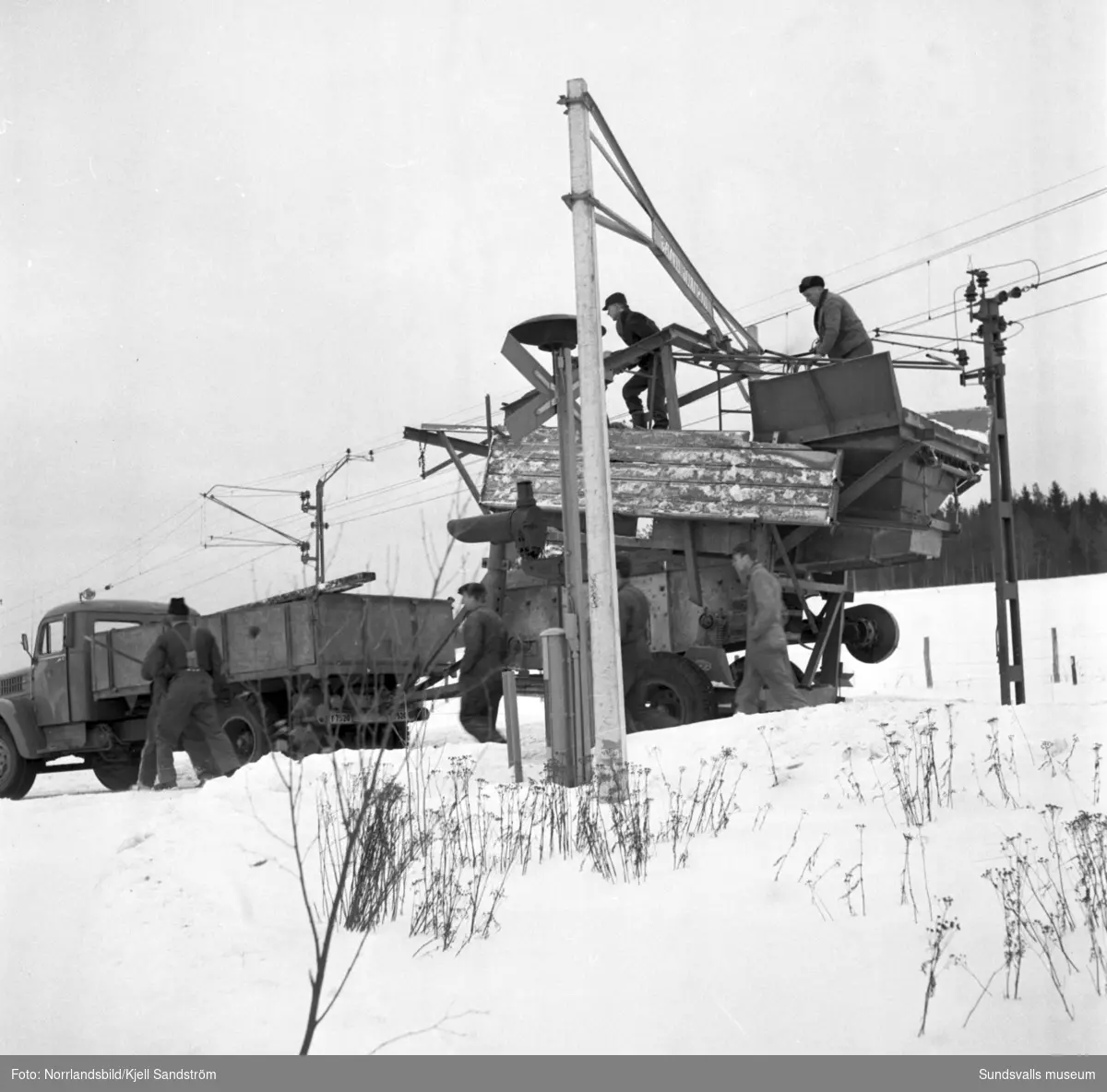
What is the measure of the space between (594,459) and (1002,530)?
24.5 ft

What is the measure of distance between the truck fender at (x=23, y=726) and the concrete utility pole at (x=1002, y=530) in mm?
11018

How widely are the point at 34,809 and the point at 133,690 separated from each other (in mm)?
4217

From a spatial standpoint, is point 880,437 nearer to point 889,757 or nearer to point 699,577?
point 699,577

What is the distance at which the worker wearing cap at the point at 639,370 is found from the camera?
11570mm

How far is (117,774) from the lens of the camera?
14570 millimetres

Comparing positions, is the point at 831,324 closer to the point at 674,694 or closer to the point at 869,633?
the point at 869,633

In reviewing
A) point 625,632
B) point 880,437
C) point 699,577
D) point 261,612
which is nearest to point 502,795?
point 625,632

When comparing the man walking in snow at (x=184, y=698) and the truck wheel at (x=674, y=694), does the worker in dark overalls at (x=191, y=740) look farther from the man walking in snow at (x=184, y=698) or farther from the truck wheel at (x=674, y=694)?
the truck wheel at (x=674, y=694)

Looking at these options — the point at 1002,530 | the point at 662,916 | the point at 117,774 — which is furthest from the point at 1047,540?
the point at 662,916

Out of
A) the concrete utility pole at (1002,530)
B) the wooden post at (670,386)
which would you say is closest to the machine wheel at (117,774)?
the wooden post at (670,386)

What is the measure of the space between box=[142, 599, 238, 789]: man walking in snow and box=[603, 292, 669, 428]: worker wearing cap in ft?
15.3

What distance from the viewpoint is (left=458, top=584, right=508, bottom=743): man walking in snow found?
10.5 meters

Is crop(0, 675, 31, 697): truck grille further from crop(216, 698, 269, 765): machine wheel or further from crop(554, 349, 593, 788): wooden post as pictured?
crop(554, 349, 593, 788): wooden post

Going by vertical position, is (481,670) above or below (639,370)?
below
